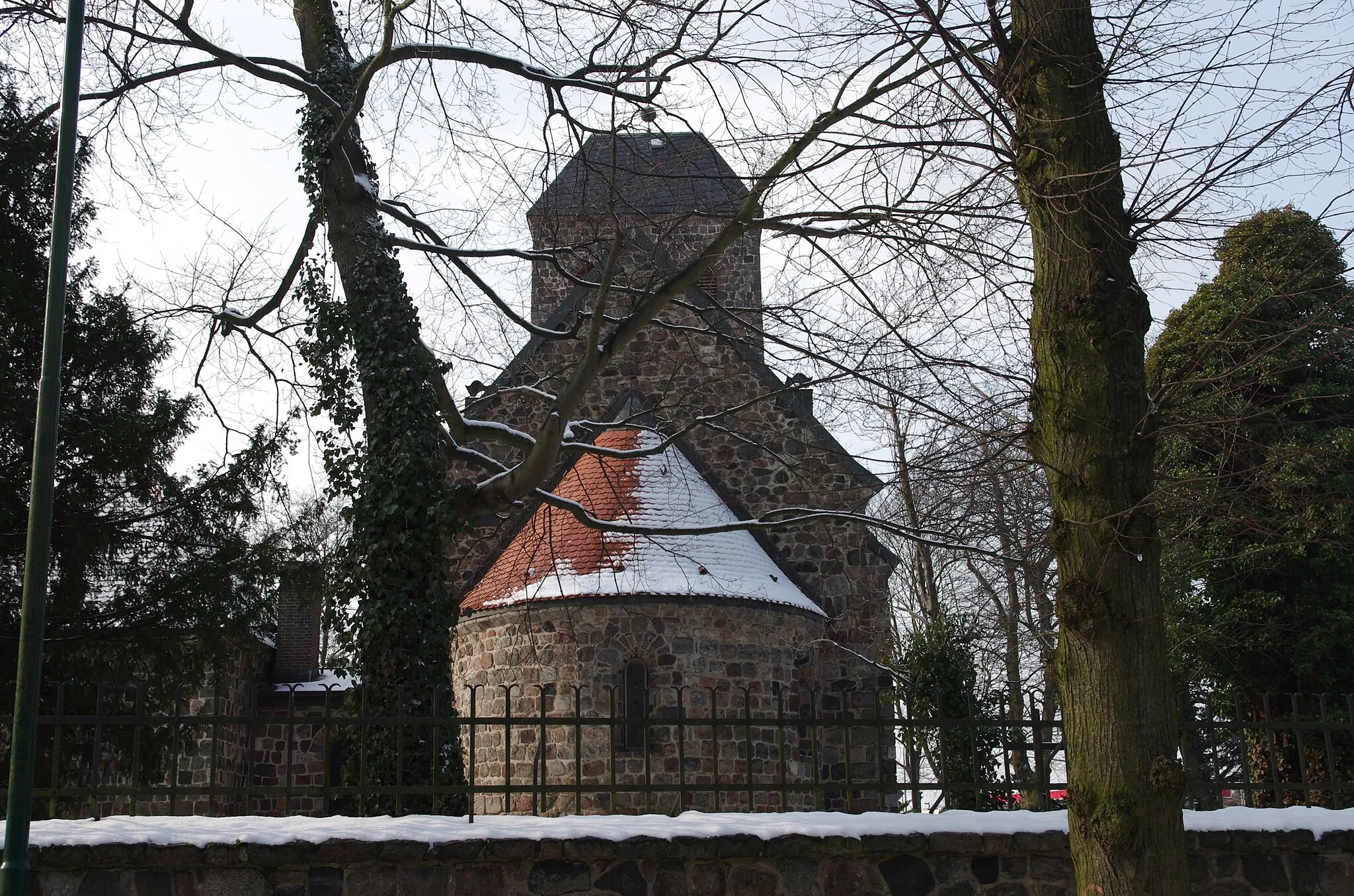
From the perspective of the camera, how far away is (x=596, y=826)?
20.1 ft

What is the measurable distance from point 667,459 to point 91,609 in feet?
23.8

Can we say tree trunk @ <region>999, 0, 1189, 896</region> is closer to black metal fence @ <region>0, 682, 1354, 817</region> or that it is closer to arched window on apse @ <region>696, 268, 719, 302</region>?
black metal fence @ <region>0, 682, 1354, 817</region>

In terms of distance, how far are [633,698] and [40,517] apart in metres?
9.20

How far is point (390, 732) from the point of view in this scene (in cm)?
821

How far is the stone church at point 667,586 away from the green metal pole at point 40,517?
5.42 m

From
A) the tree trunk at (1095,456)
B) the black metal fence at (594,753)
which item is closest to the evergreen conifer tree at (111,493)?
the black metal fence at (594,753)

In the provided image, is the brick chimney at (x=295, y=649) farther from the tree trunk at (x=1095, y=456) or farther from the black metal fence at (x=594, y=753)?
the tree trunk at (x=1095, y=456)

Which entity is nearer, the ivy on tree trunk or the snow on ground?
the snow on ground

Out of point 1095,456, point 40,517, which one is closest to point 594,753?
point 40,517

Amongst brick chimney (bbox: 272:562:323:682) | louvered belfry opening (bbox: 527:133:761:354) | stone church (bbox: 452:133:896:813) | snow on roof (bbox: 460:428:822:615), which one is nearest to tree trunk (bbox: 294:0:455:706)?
louvered belfry opening (bbox: 527:133:761:354)

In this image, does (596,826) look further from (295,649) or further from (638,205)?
(295,649)

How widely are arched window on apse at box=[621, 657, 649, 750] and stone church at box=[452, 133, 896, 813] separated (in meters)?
0.03

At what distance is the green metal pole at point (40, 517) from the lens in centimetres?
500

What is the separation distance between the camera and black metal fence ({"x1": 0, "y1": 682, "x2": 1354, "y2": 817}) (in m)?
6.32
